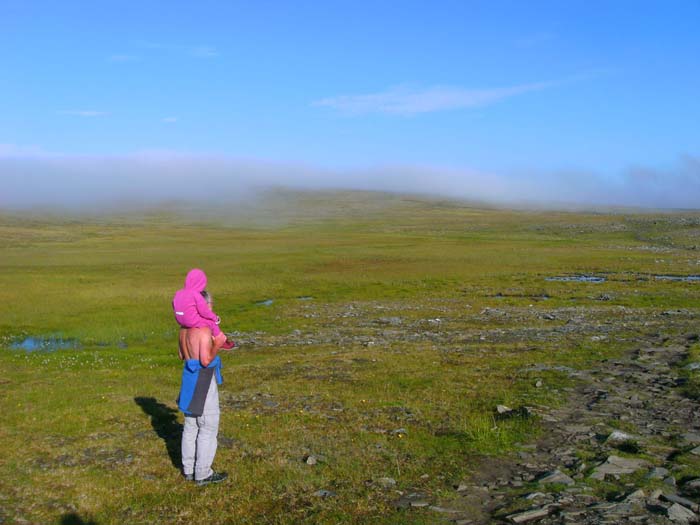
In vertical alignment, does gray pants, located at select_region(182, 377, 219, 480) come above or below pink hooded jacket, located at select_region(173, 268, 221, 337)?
below

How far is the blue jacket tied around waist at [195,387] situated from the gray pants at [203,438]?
118 mm

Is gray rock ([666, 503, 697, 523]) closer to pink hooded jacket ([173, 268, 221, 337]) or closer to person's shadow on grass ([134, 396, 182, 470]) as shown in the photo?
pink hooded jacket ([173, 268, 221, 337])

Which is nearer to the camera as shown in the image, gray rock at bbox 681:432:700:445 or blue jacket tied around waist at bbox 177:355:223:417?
blue jacket tied around waist at bbox 177:355:223:417

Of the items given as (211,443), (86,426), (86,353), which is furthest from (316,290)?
(211,443)

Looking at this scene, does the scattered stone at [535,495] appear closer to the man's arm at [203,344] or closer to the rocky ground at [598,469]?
the rocky ground at [598,469]

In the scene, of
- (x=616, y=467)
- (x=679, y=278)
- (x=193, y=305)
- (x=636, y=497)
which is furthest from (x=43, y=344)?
(x=679, y=278)

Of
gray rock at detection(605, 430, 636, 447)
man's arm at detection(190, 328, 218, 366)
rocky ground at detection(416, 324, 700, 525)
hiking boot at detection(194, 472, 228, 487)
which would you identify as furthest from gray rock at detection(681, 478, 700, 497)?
man's arm at detection(190, 328, 218, 366)

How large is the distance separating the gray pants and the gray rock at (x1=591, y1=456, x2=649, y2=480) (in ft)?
20.4

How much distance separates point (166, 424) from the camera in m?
14.8

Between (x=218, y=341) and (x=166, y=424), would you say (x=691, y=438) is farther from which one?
(x=166, y=424)

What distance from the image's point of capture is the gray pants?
10883 millimetres

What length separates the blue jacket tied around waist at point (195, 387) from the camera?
10766mm

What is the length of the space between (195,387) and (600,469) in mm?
6779

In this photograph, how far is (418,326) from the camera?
105 feet
